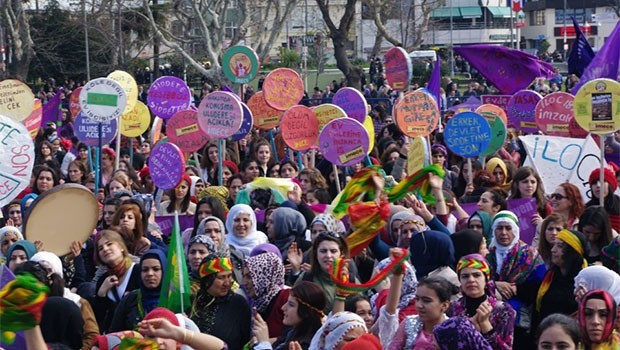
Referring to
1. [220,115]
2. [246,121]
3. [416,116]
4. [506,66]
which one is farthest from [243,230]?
[506,66]

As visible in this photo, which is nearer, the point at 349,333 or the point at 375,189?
the point at 349,333

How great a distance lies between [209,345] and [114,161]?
7.57m

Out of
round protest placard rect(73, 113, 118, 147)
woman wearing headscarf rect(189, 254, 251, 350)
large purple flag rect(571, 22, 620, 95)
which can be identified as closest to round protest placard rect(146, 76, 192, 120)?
round protest placard rect(73, 113, 118, 147)

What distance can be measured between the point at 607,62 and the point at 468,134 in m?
2.31

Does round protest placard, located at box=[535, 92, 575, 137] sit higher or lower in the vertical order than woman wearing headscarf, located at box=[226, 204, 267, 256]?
higher

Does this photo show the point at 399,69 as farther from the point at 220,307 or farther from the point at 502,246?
the point at 220,307

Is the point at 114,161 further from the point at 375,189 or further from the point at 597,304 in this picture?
the point at 597,304

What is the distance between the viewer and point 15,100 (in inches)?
536

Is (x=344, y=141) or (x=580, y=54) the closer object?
(x=344, y=141)

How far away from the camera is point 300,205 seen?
9508mm

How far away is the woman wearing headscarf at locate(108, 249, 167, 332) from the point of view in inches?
267

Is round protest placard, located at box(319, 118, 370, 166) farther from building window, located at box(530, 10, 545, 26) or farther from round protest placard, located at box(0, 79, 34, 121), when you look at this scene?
building window, located at box(530, 10, 545, 26)

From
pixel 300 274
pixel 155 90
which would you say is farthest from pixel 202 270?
pixel 155 90

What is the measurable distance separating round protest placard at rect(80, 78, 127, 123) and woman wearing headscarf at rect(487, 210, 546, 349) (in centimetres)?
540
